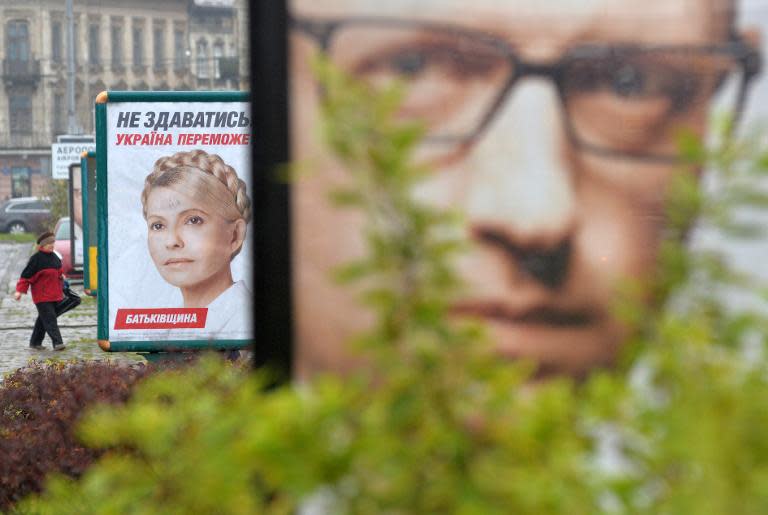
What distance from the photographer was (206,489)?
1627 mm

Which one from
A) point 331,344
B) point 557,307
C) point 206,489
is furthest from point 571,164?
point 206,489

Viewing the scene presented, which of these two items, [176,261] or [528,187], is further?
[176,261]

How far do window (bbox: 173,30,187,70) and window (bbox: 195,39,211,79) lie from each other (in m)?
1.00

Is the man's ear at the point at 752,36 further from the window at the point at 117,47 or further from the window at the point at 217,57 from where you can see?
the window at the point at 117,47

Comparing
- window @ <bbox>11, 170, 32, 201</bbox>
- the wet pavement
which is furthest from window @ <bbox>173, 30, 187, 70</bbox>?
the wet pavement

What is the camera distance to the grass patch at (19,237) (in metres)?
54.3

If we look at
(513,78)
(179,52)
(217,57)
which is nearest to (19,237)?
(217,57)

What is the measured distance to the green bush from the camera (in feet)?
4.76

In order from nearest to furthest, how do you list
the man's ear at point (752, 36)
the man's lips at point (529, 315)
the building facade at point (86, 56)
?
the man's ear at point (752, 36), the man's lips at point (529, 315), the building facade at point (86, 56)

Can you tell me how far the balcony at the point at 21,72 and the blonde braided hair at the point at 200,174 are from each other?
72.4 metres

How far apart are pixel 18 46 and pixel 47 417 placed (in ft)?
261

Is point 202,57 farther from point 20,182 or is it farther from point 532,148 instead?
point 532,148

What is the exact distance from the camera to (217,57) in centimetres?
7831

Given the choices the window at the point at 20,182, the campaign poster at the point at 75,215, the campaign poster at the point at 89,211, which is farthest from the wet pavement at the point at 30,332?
the window at the point at 20,182
